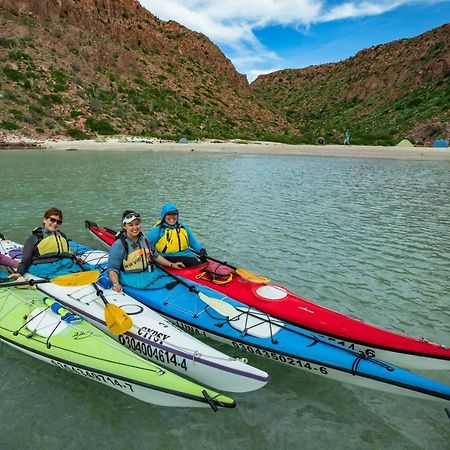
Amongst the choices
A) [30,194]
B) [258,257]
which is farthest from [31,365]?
[30,194]

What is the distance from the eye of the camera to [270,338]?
4961mm

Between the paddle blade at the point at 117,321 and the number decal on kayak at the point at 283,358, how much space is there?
1449 mm

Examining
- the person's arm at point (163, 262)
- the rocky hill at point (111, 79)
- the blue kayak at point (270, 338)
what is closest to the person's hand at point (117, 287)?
the blue kayak at point (270, 338)

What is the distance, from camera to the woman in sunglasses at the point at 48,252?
6363 mm

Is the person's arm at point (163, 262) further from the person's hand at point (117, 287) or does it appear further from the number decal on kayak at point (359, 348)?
the number decal on kayak at point (359, 348)

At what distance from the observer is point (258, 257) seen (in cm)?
948

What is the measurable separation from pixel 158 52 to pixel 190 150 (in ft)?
113

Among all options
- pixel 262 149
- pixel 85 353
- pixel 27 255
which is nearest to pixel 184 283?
pixel 85 353

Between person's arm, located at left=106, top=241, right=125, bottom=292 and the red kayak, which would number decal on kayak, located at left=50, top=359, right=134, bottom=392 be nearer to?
person's arm, located at left=106, top=241, right=125, bottom=292

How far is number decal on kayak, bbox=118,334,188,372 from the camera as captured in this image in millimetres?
4566

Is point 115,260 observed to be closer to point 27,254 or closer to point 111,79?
point 27,254

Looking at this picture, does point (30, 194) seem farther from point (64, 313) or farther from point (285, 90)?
point (285, 90)

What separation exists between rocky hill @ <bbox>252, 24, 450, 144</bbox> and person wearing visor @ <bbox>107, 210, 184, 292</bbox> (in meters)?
45.7

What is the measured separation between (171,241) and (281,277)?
2.56 meters
